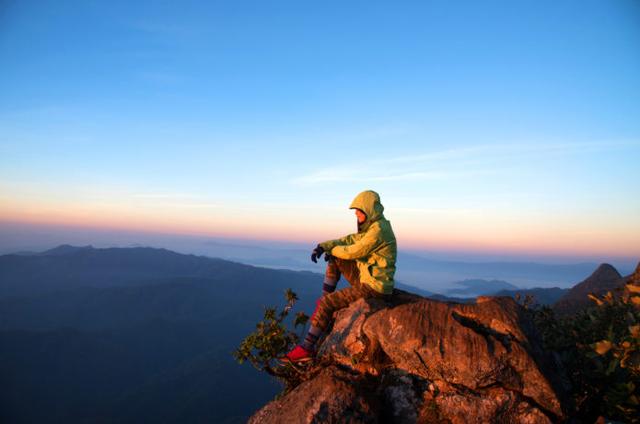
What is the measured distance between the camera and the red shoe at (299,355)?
8234 mm

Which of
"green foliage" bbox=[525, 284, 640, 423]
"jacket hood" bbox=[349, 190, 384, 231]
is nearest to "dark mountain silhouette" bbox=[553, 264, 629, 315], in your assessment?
"green foliage" bbox=[525, 284, 640, 423]

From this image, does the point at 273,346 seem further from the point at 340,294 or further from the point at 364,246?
the point at 364,246

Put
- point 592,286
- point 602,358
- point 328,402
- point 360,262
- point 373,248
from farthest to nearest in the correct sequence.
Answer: point 592,286 → point 360,262 → point 373,248 → point 602,358 → point 328,402

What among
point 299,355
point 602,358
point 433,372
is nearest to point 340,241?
point 299,355

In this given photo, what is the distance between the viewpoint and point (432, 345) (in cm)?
696

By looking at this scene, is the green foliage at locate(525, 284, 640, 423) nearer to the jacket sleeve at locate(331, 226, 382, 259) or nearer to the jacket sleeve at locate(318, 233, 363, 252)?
the jacket sleeve at locate(331, 226, 382, 259)

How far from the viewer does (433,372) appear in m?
6.90

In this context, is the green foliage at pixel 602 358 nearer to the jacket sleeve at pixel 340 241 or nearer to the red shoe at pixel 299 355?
the jacket sleeve at pixel 340 241

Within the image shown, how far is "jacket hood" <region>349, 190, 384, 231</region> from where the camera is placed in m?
8.47

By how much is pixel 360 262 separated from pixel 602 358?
564 centimetres

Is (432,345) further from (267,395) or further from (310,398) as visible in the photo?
(267,395)

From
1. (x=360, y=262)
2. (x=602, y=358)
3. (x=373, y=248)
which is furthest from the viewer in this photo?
(x=360, y=262)

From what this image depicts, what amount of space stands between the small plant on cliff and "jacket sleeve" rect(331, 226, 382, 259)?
1.77m

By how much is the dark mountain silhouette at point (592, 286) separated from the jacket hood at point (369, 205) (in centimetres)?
1783
